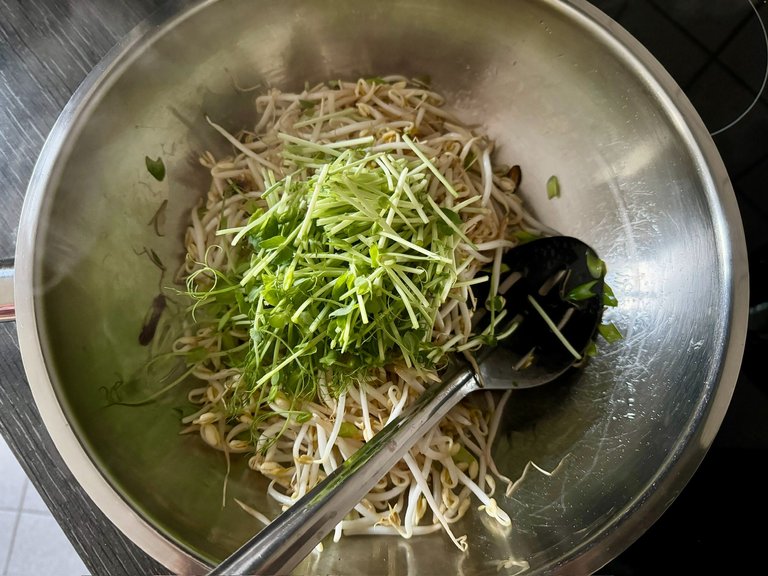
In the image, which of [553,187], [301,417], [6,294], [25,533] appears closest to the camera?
[6,294]

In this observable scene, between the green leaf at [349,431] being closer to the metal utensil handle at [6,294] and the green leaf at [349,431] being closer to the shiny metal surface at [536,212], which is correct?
the shiny metal surface at [536,212]

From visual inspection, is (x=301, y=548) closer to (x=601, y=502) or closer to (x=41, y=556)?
(x=601, y=502)

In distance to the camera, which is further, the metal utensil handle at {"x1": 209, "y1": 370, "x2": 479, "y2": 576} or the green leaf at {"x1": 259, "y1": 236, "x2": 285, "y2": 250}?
the green leaf at {"x1": 259, "y1": 236, "x2": 285, "y2": 250}

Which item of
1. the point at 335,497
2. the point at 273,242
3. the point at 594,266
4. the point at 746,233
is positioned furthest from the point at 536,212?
the point at 335,497

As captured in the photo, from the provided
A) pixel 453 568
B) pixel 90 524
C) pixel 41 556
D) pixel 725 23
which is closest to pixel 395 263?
pixel 453 568

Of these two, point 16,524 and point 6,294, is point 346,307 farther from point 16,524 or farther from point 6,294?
point 16,524

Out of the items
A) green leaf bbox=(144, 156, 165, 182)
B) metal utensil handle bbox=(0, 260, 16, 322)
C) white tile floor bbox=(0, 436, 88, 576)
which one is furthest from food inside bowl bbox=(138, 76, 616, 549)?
white tile floor bbox=(0, 436, 88, 576)

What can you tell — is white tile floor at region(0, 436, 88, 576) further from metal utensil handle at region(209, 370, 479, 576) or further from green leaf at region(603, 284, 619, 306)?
green leaf at region(603, 284, 619, 306)
